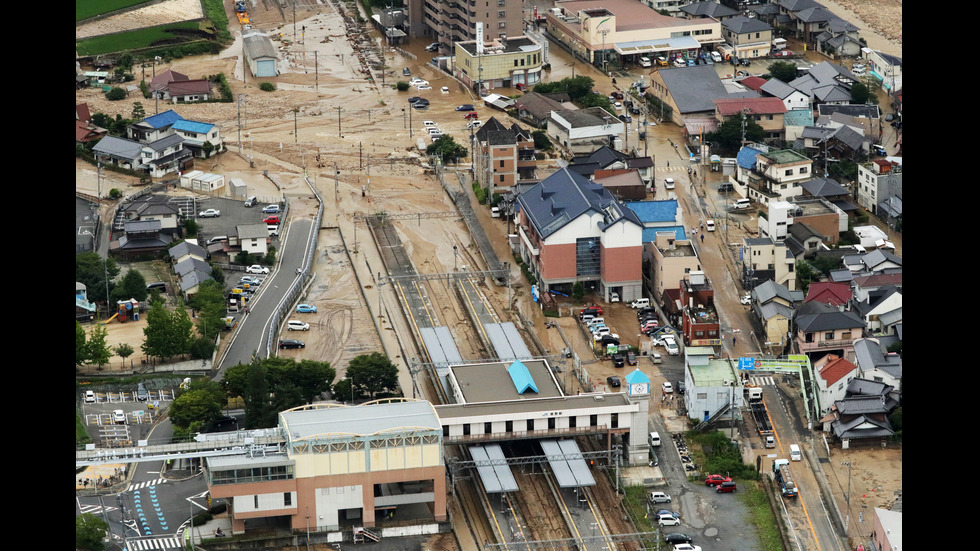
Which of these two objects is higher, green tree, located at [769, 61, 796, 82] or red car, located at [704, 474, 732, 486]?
red car, located at [704, 474, 732, 486]

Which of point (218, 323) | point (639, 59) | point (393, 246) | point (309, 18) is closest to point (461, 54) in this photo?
point (639, 59)

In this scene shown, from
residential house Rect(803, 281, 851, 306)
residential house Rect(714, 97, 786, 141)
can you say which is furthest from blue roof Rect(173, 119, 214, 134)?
residential house Rect(803, 281, 851, 306)

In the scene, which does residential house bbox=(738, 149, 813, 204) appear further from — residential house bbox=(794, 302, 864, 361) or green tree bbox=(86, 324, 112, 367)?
green tree bbox=(86, 324, 112, 367)

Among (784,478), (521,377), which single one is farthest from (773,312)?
(521,377)

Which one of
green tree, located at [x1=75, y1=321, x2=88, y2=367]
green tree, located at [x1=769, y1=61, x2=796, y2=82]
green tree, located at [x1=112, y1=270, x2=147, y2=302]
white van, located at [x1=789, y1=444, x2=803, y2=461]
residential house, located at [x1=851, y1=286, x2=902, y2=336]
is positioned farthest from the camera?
green tree, located at [x1=769, y1=61, x2=796, y2=82]

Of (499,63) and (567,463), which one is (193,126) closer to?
(499,63)

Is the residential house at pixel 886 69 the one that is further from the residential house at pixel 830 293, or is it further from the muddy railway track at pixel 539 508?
the muddy railway track at pixel 539 508
